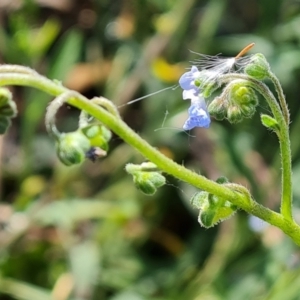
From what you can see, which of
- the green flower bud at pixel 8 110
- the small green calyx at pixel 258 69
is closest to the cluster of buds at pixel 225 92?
the small green calyx at pixel 258 69

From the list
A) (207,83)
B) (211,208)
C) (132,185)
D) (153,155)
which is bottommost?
(211,208)

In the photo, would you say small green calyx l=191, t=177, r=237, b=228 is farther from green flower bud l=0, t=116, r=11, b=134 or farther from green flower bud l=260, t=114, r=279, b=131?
green flower bud l=0, t=116, r=11, b=134

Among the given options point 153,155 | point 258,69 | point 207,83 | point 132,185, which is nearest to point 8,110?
point 153,155

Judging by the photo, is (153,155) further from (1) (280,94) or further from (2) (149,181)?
(1) (280,94)

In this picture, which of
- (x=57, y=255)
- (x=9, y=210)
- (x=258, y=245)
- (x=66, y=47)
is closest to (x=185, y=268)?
(x=258, y=245)

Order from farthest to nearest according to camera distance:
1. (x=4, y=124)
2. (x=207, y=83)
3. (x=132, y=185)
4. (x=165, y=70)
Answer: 1. (x=165, y=70)
2. (x=132, y=185)
3. (x=207, y=83)
4. (x=4, y=124)

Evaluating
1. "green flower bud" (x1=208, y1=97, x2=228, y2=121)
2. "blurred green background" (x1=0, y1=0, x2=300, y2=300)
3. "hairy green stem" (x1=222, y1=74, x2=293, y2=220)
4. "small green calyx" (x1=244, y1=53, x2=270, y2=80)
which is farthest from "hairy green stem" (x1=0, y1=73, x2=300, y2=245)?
"blurred green background" (x1=0, y1=0, x2=300, y2=300)
